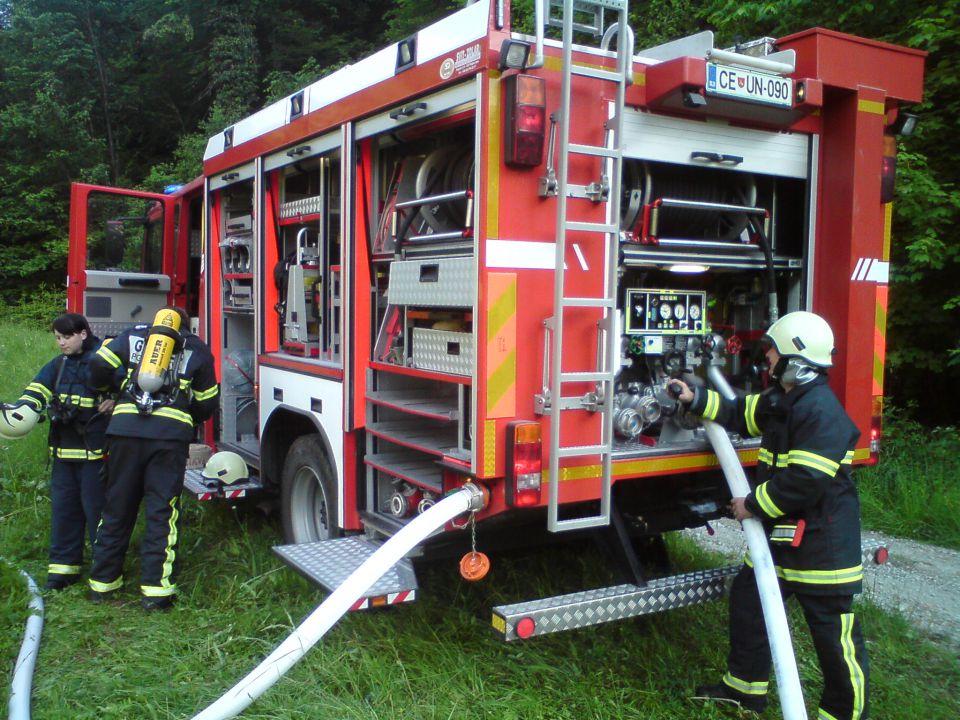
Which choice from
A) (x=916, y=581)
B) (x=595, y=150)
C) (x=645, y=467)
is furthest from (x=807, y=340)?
(x=916, y=581)

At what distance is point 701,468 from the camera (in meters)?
3.80

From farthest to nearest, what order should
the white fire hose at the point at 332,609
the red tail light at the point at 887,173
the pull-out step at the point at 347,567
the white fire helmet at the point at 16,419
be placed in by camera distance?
1. the white fire helmet at the point at 16,419
2. the red tail light at the point at 887,173
3. the pull-out step at the point at 347,567
4. the white fire hose at the point at 332,609

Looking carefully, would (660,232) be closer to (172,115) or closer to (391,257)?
(391,257)

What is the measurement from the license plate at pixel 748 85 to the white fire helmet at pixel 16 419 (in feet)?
12.8

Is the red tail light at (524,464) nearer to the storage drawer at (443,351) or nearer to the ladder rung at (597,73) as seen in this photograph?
the storage drawer at (443,351)

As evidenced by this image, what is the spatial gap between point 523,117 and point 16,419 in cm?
340

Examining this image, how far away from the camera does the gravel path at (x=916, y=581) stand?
4.61 m

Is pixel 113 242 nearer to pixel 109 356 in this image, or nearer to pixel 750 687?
Result: pixel 109 356

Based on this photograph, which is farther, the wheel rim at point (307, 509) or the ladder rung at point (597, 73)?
the wheel rim at point (307, 509)

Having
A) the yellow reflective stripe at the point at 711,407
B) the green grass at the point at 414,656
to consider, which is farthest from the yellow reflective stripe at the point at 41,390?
the yellow reflective stripe at the point at 711,407

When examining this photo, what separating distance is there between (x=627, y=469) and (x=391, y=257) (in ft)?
4.84

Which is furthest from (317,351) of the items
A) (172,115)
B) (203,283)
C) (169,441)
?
(172,115)

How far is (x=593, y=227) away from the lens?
10.7ft

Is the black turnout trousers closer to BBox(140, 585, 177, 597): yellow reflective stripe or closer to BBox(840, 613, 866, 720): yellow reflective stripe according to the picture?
BBox(840, 613, 866, 720): yellow reflective stripe
